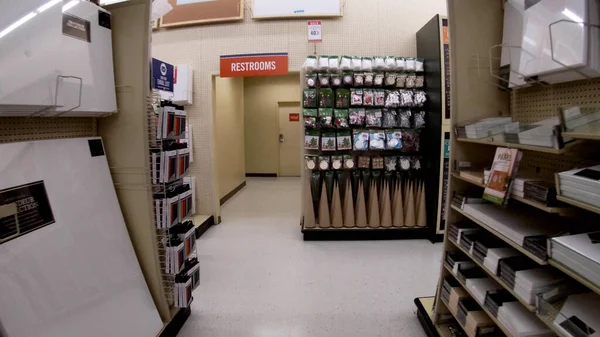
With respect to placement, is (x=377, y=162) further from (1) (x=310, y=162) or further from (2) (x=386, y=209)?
(1) (x=310, y=162)

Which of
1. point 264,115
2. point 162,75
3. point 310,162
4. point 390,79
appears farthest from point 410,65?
point 264,115

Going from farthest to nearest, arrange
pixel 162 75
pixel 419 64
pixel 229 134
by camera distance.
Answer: pixel 229 134, pixel 419 64, pixel 162 75

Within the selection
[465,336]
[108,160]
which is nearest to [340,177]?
[465,336]

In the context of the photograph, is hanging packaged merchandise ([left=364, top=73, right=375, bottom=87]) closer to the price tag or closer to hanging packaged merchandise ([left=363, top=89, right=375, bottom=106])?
hanging packaged merchandise ([left=363, top=89, right=375, bottom=106])

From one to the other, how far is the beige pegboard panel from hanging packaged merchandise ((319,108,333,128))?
2406 millimetres

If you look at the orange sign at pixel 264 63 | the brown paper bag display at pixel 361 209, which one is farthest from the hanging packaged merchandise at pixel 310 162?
the orange sign at pixel 264 63

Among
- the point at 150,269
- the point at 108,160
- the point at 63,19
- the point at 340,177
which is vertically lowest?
the point at 150,269

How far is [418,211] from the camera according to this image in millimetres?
3951

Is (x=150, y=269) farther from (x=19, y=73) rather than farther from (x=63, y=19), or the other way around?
(x=63, y=19)

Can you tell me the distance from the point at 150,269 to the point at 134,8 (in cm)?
167

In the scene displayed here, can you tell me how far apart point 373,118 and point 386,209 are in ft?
3.83

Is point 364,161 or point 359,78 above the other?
point 359,78

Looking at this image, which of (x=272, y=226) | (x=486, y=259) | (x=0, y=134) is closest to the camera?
(x=0, y=134)

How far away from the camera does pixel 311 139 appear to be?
381 centimetres
